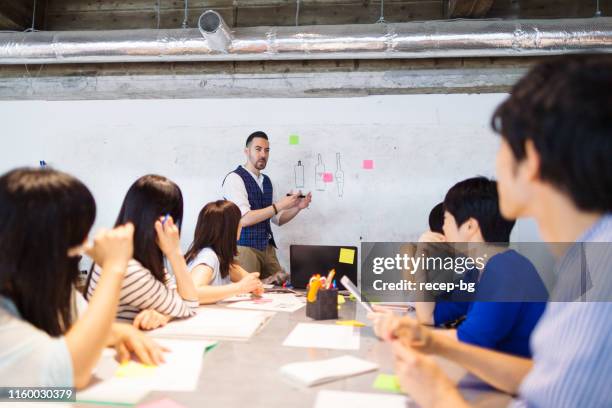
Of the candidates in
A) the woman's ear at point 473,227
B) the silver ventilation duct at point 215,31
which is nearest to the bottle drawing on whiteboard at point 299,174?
the silver ventilation duct at point 215,31

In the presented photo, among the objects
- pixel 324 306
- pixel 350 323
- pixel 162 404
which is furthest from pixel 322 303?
pixel 162 404

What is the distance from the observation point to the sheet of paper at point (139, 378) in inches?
33.7

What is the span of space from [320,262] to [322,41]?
1391 mm

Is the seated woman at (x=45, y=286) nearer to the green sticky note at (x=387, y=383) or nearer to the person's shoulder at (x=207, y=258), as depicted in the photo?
the green sticky note at (x=387, y=383)

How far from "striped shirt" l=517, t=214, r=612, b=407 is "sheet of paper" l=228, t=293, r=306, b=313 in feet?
3.77

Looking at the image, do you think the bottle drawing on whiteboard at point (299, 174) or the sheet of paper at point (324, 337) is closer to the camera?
the sheet of paper at point (324, 337)

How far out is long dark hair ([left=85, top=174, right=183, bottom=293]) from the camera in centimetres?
150

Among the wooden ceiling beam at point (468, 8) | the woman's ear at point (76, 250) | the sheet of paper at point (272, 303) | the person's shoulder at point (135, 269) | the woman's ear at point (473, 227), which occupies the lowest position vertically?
the sheet of paper at point (272, 303)

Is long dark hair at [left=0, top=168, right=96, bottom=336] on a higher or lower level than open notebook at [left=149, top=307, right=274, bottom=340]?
higher

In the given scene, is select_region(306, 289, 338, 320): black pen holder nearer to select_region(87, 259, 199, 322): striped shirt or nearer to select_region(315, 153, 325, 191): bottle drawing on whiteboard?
select_region(87, 259, 199, 322): striped shirt

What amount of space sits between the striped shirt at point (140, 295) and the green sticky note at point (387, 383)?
0.76m

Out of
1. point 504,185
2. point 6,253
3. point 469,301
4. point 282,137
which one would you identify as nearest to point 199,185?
point 282,137

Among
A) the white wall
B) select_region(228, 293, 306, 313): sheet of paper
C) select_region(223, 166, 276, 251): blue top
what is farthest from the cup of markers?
the white wall

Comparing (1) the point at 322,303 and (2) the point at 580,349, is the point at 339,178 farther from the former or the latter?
(2) the point at 580,349
